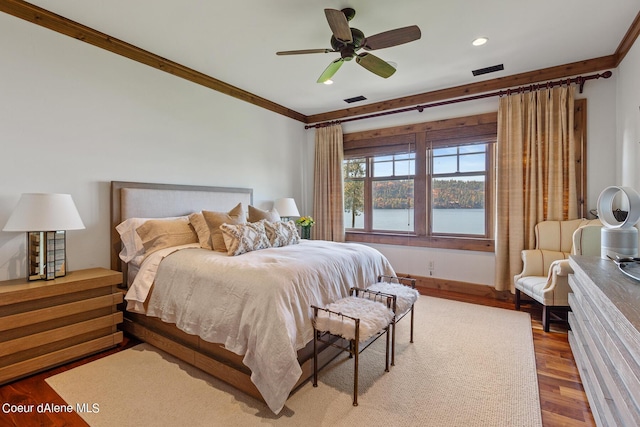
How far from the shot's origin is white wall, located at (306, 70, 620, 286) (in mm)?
3354

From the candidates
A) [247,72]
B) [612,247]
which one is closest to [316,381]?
[612,247]

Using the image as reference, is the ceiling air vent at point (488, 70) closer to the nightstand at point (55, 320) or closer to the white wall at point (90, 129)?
the white wall at point (90, 129)

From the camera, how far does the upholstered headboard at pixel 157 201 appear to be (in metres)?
2.99

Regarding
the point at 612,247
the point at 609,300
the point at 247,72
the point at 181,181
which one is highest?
the point at 247,72

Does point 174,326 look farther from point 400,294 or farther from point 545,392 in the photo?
point 545,392

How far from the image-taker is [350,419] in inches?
68.7

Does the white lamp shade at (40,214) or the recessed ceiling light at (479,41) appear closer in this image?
the white lamp shade at (40,214)

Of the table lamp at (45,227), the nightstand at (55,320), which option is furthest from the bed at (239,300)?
the table lamp at (45,227)

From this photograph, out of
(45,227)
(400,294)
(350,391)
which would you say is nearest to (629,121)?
(400,294)

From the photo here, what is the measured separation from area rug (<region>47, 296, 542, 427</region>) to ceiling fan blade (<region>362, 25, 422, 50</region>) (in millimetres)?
2520

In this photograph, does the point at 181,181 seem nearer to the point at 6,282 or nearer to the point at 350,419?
the point at 6,282

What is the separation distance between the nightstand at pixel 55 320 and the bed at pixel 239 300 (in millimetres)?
219

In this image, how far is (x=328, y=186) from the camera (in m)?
5.27

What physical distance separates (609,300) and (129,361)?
10.1 feet
